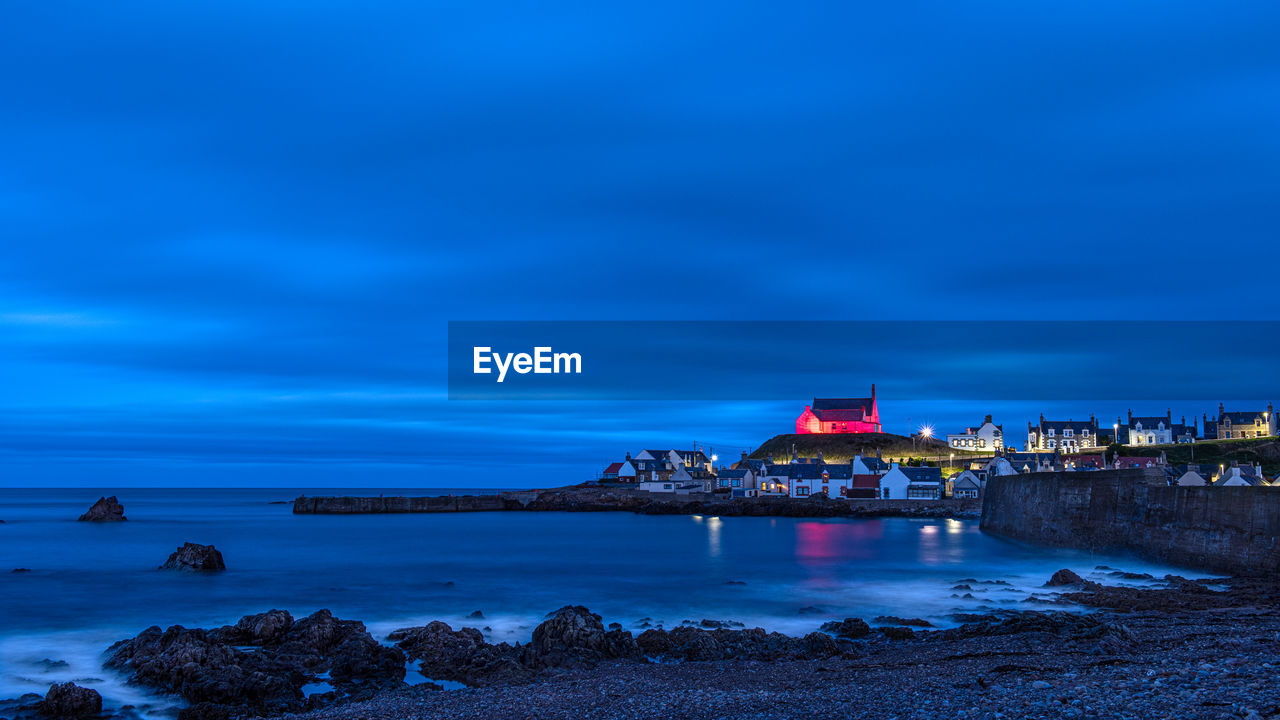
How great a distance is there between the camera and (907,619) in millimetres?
23188

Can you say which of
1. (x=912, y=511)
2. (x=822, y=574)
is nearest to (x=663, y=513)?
(x=912, y=511)

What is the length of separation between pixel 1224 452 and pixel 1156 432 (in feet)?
60.9

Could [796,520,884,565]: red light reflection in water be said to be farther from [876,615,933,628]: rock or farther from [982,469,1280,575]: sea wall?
[876,615,933,628]: rock

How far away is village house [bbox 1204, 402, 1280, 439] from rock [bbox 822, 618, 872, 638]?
106 meters

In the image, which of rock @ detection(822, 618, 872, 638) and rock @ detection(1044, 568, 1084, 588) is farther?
rock @ detection(1044, 568, 1084, 588)

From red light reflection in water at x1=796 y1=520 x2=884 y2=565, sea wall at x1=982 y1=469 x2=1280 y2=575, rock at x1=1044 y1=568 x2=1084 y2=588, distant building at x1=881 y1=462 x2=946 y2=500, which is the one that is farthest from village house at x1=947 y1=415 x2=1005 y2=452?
rock at x1=1044 y1=568 x2=1084 y2=588

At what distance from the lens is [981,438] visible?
123 m

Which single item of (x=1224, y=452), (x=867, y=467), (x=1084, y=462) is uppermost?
(x=1224, y=452)

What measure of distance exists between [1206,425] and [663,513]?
7446 centimetres

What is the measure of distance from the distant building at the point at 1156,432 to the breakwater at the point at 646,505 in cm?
4646

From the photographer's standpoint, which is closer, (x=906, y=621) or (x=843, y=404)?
(x=906, y=621)

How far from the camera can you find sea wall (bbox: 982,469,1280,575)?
90.4 ft


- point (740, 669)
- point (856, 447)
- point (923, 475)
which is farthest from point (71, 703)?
point (856, 447)

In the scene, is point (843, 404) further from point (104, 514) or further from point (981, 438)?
point (104, 514)
